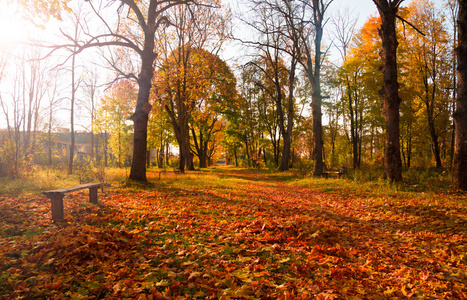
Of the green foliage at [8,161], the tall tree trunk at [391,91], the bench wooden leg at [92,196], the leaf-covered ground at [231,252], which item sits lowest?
the leaf-covered ground at [231,252]

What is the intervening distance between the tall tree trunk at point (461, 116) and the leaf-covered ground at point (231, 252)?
40.2 inches

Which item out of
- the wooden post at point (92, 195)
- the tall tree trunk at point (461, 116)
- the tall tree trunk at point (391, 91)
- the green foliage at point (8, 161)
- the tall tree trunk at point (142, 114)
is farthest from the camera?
the green foliage at point (8, 161)

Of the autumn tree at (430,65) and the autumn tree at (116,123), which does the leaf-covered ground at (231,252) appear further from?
the autumn tree at (116,123)

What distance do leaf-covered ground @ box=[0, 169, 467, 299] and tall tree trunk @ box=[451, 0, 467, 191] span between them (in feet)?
3.35

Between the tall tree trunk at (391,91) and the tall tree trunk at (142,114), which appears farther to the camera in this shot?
the tall tree trunk at (142,114)

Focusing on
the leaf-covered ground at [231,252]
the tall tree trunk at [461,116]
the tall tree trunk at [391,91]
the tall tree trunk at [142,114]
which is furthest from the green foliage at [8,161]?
the tall tree trunk at [461,116]

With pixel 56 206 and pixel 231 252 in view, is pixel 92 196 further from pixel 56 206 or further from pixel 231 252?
pixel 231 252

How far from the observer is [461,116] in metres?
6.55

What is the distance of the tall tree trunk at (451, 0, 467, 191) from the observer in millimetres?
6449

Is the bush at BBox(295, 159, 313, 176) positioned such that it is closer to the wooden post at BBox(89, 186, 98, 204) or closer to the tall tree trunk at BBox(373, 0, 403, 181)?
the tall tree trunk at BBox(373, 0, 403, 181)

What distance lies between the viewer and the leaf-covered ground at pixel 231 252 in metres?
2.41

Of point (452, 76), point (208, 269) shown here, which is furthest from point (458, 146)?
point (452, 76)

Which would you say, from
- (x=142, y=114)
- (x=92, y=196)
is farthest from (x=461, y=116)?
(x=142, y=114)

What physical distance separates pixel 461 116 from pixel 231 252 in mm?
7627
